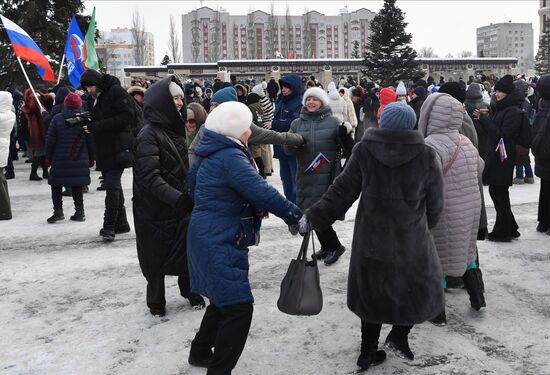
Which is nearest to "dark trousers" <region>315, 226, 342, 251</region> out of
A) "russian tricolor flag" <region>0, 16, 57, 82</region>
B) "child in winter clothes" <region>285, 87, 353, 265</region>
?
"child in winter clothes" <region>285, 87, 353, 265</region>

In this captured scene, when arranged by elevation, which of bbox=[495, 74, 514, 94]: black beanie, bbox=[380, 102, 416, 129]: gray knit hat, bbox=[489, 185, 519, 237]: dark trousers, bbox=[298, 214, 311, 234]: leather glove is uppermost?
bbox=[495, 74, 514, 94]: black beanie

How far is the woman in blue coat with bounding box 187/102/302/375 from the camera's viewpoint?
3082mm

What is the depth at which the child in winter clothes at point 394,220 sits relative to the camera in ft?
10.8

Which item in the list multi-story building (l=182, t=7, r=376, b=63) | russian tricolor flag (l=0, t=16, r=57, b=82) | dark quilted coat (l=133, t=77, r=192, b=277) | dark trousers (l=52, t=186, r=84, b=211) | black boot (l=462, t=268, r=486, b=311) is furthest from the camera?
multi-story building (l=182, t=7, r=376, b=63)

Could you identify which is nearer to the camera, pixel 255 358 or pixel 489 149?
pixel 255 358

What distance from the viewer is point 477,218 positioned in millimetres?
4324

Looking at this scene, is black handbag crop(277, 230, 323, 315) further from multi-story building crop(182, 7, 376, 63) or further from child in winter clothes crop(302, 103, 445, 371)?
multi-story building crop(182, 7, 376, 63)

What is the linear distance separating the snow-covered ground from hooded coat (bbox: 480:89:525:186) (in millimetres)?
753

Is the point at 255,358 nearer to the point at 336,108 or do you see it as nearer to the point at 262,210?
the point at 262,210

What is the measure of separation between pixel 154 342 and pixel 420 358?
1.77 m

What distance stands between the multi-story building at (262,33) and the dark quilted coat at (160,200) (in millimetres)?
109665

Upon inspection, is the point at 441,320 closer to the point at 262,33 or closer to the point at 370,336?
the point at 370,336

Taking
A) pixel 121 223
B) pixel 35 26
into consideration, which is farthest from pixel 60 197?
pixel 35 26

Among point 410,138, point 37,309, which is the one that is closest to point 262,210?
point 410,138
